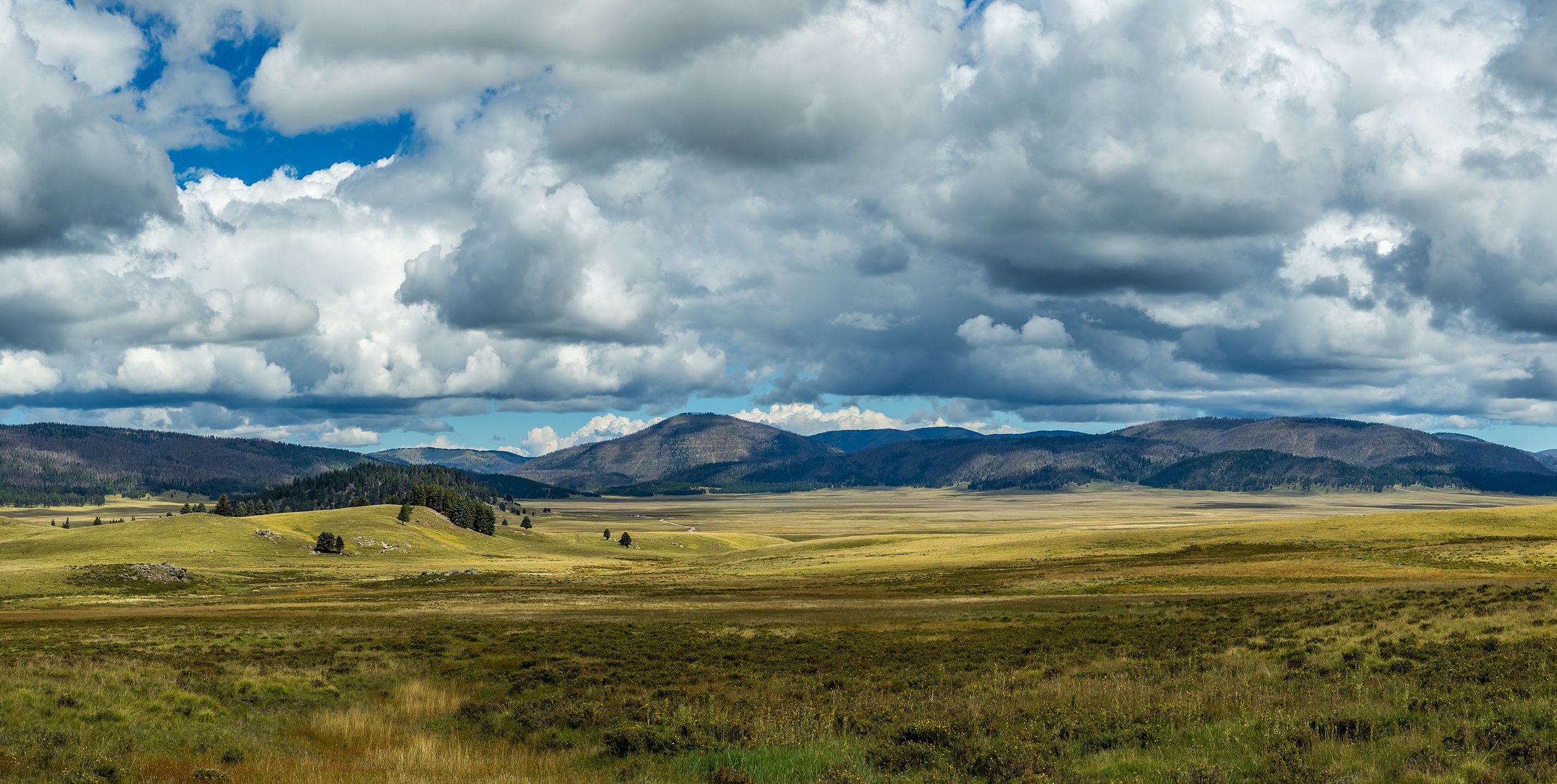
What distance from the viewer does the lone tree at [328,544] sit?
146000 mm

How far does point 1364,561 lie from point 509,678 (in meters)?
72.1

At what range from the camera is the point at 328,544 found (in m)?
146

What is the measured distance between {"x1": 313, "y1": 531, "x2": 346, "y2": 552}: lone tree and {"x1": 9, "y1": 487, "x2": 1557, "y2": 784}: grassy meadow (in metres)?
69.9

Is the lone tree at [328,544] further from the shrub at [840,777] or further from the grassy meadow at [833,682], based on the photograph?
the shrub at [840,777]

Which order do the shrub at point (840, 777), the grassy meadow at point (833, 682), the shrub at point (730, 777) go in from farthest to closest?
the grassy meadow at point (833, 682) < the shrub at point (730, 777) < the shrub at point (840, 777)

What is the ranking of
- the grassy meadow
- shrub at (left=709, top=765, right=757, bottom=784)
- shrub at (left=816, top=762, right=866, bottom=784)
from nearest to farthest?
shrub at (left=816, top=762, right=866, bottom=784) → shrub at (left=709, top=765, right=757, bottom=784) → the grassy meadow

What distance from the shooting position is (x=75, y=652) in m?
34.1

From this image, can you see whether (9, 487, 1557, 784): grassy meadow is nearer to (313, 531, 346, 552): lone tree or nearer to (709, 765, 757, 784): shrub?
(709, 765, 757, 784): shrub

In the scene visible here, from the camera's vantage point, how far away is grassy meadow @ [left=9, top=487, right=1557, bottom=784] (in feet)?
50.0

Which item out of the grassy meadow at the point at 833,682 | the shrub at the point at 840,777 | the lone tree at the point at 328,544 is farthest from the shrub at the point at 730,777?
the lone tree at the point at 328,544

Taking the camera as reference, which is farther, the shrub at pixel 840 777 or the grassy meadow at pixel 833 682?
the grassy meadow at pixel 833 682

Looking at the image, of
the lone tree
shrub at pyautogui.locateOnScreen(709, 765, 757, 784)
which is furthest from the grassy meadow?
the lone tree

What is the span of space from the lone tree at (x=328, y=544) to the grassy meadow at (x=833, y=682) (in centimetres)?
6995

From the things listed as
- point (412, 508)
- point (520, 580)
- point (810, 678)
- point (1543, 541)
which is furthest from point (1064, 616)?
point (412, 508)
